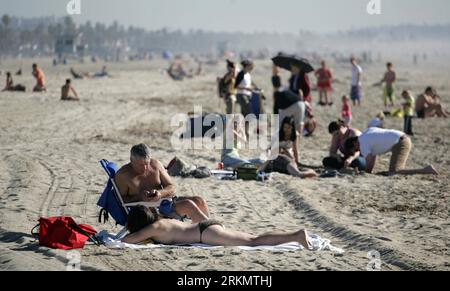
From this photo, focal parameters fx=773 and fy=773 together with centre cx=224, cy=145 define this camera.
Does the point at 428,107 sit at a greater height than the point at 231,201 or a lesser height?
greater

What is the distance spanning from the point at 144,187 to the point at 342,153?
4.75 metres

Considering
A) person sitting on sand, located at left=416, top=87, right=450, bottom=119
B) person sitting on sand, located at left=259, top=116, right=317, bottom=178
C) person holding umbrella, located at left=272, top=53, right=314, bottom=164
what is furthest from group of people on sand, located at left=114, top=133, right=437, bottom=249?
person sitting on sand, located at left=416, top=87, right=450, bottom=119

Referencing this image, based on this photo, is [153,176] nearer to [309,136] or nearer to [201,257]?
[201,257]

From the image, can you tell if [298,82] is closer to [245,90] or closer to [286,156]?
[245,90]

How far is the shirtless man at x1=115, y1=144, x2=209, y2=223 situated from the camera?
22.9 feet

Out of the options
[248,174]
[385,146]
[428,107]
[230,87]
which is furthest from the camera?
[428,107]

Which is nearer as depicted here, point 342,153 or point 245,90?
point 342,153

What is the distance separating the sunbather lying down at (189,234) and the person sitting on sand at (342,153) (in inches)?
176

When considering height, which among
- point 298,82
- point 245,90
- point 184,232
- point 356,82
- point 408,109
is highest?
point 298,82

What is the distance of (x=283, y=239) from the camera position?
261 inches

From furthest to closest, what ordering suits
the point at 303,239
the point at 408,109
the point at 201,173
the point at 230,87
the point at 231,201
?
the point at 408,109 < the point at 230,87 < the point at 201,173 < the point at 231,201 < the point at 303,239

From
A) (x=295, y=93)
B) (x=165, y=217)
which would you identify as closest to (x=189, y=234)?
(x=165, y=217)

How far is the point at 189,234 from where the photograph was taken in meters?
6.68

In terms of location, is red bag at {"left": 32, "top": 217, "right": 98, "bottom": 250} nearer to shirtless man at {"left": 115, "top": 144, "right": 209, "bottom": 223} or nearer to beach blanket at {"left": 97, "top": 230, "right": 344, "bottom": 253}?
beach blanket at {"left": 97, "top": 230, "right": 344, "bottom": 253}
